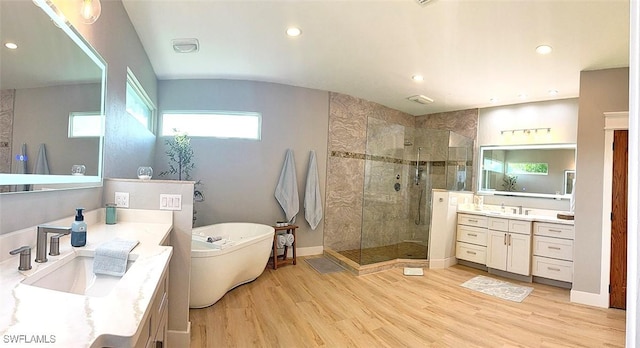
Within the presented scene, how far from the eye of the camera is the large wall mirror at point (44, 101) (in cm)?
101

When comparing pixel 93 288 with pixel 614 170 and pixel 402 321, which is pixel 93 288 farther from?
pixel 614 170

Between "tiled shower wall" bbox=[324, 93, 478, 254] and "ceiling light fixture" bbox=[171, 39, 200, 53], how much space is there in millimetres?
2069

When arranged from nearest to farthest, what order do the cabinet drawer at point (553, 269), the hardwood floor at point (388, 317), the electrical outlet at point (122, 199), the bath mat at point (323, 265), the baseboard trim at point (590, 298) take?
the electrical outlet at point (122, 199), the hardwood floor at point (388, 317), the baseboard trim at point (590, 298), the cabinet drawer at point (553, 269), the bath mat at point (323, 265)

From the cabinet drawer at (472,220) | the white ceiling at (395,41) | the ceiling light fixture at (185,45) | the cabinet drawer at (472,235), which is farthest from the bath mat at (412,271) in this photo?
the ceiling light fixture at (185,45)

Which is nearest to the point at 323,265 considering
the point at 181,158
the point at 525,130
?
the point at 181,158

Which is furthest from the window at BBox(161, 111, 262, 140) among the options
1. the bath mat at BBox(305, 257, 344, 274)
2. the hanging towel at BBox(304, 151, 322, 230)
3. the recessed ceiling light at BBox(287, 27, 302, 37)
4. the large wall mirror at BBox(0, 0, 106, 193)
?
the large wall mirror at BBox(0, 0, 106, 193)

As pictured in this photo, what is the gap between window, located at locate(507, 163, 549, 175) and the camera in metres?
4.00

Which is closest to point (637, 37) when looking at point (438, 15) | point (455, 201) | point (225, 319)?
point (438, 15)

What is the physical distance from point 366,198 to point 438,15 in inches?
101

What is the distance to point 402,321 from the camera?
2381 mm

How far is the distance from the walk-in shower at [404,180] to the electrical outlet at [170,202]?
2.76 metres

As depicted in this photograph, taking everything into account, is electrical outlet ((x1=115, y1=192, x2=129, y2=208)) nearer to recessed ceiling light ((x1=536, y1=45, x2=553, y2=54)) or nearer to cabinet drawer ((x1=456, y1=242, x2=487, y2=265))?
recessed ceiling light ((x1=536, y1=45, x2=553, y2=54))

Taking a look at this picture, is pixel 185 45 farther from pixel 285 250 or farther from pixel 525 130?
pixel 525 130

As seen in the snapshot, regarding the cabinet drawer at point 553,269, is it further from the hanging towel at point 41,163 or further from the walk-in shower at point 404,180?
the hanging towel at point 41,163
